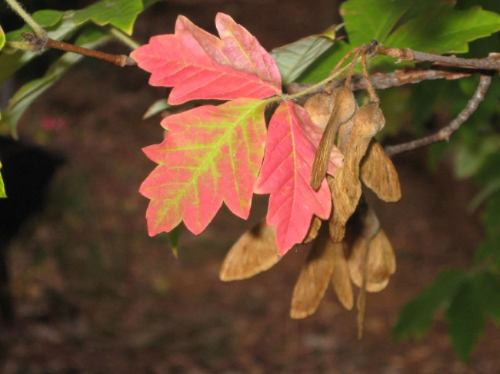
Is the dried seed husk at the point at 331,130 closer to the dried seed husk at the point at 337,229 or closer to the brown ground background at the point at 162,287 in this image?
the dried seed husk at the point at 337,229

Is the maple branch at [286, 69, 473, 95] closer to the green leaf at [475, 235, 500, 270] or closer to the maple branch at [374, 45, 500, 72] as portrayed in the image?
the maple branch at [374, 45, 500, 72]

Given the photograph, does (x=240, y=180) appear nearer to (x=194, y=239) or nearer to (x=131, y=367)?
(x=131, y=367)

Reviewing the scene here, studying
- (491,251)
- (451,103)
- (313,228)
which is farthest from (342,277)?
(491,251)

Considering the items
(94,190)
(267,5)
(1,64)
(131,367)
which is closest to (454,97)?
(1,64)

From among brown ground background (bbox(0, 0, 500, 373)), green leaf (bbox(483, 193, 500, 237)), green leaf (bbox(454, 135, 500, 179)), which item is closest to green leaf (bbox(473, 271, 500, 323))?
green leaf (bbox(483, 193, 500, 237))

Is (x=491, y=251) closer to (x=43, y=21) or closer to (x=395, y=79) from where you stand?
(x=395, y=79)

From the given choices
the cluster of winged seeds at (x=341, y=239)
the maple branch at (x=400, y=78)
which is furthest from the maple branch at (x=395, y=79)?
the cluster of winged seeds at (x=341, y=239)
